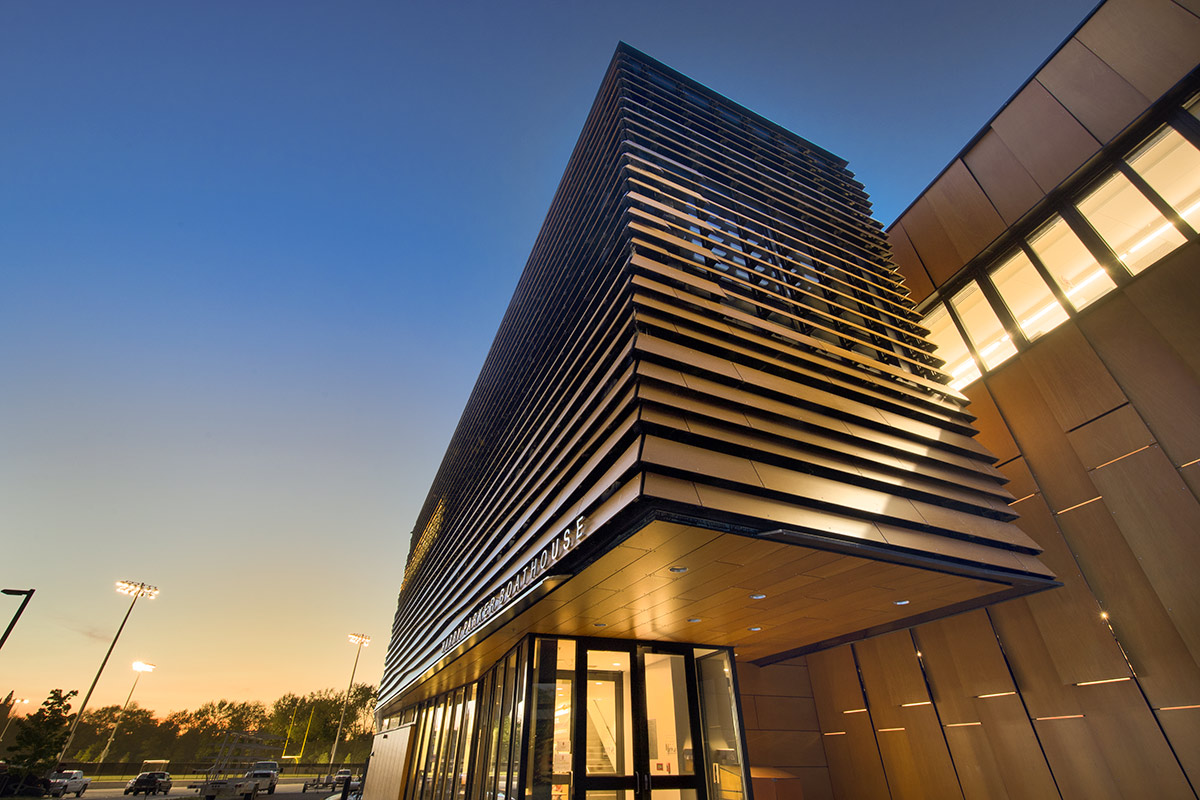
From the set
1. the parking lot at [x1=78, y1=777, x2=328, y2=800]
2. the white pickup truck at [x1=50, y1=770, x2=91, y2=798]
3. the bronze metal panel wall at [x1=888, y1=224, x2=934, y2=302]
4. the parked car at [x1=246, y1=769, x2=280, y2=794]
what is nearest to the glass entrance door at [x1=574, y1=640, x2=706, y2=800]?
the bronze metal panel wall at [x1=888, y1=224, x2=934, y2=302]

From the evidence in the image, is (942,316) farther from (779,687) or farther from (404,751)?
(404,751)

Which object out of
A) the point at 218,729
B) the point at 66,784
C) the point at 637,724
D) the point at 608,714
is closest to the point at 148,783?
the point at 66,784

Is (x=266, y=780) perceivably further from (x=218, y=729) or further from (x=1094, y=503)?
(x=218, y=729)

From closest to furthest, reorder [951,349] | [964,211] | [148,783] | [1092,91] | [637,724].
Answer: [637,724]
[1092,91]
[951,349]
[964,211]
[148,783]

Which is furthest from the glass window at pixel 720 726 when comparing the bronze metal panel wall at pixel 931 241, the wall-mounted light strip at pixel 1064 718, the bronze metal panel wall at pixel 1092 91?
the bronze metal panel wall at pixel 1092 91

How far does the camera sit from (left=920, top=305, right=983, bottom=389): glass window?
938 cm

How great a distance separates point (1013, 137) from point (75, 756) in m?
105

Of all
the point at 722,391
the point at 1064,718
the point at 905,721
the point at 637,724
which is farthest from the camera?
the point at 905,721

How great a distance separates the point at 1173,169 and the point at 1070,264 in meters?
1.53

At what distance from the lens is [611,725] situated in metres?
7.68

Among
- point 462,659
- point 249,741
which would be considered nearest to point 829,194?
point 462,659

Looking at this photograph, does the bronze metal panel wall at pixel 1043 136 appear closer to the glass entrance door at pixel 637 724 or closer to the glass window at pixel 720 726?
the glass window at pixel 720 726

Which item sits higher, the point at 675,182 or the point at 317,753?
the point at 675,182

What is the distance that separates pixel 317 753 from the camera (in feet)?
211
